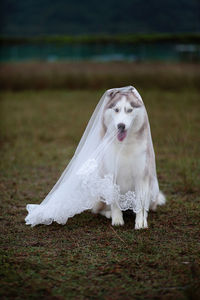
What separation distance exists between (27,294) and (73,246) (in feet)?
3.16

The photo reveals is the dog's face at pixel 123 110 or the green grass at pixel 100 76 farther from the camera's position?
the green grass at pixel 100 76

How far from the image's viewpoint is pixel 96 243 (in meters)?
3.99

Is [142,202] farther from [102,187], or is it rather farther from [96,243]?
[96,243]

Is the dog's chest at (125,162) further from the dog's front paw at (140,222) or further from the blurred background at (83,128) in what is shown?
the blurred background at (83,128)

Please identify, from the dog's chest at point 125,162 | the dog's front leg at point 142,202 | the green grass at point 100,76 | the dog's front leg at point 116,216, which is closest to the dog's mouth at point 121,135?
the dog's chest at point 125,162

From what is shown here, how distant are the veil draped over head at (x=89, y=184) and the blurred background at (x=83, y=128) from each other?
0.62 ft

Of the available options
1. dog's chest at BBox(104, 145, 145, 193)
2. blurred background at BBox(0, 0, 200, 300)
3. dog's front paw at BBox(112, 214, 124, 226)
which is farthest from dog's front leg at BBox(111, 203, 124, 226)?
dog's chest at BBox(104, 145, 145, 193)

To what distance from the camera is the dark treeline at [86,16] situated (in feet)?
66.4

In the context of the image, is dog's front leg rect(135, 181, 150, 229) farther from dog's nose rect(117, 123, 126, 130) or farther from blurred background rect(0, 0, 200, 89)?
blurred background rect(0, 0, 200, 89)

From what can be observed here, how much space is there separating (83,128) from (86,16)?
600 inches

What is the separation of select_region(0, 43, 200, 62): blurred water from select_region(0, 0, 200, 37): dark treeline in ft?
3.45

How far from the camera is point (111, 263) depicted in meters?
3.54

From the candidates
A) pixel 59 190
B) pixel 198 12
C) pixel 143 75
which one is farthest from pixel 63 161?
pixel 198 12

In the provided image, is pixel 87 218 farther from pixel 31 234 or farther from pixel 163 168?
pixel 163 168
